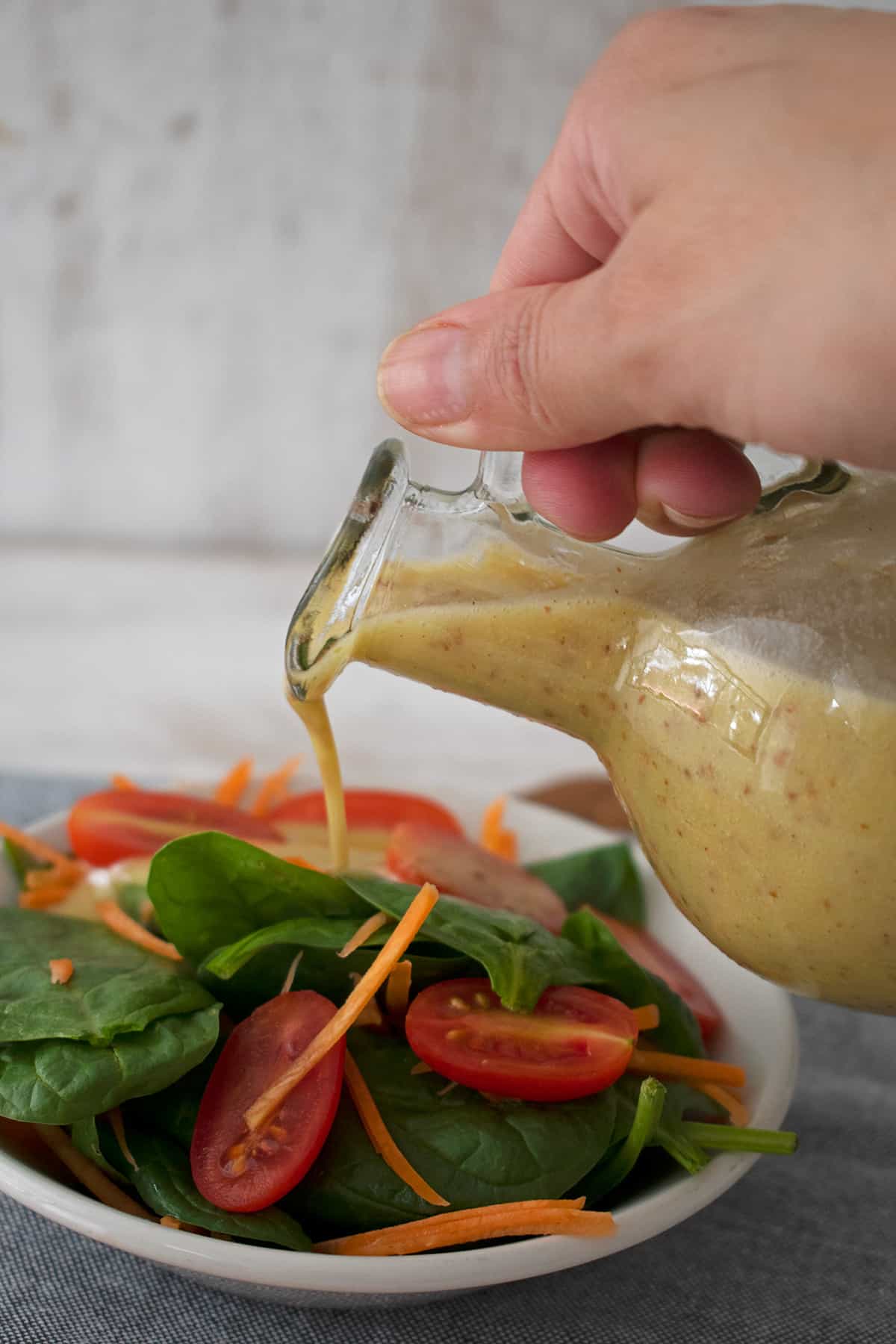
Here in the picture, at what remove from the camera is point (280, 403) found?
2.67 m

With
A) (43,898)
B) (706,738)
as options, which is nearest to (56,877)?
(43,898)

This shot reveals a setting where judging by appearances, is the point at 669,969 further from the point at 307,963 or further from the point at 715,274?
the point at 715,274

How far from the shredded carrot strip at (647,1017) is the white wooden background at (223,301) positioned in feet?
3.21

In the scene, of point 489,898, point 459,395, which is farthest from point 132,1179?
point 459,395

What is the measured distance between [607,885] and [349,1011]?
0.45 meters

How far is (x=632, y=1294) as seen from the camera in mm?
873

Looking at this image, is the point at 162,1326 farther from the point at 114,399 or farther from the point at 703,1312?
the point at 114,399

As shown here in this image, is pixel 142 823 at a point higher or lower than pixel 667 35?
lower

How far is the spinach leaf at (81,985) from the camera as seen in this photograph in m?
0.80

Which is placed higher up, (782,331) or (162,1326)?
(782,331)

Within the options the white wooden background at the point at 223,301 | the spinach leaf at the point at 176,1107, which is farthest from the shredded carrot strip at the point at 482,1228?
the white wooden background at the point at 223,301

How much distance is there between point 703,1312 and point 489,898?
0.33 meters

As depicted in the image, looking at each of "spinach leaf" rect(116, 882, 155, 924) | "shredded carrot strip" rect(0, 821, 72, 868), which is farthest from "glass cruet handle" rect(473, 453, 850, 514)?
"shredded carrot strip" rect(0, 821, 72, 868)

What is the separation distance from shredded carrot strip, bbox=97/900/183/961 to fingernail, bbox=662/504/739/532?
47 cm
